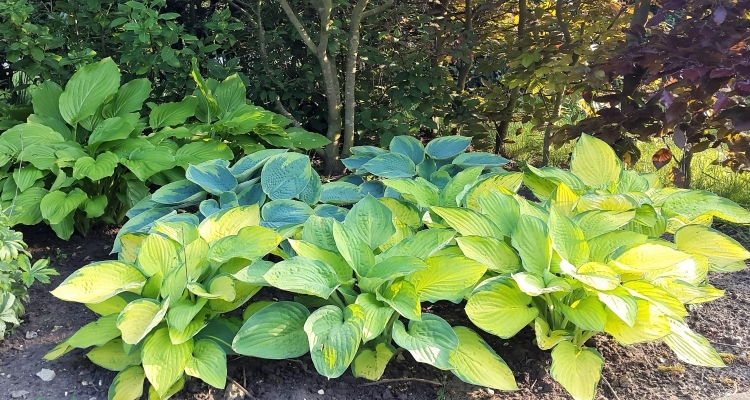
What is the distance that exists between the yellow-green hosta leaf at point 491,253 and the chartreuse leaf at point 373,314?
1.06 ft

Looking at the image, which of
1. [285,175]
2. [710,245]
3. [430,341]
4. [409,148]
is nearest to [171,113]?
[285,175]

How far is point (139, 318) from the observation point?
68.3 inches

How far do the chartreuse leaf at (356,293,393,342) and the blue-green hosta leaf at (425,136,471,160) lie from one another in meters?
1.27

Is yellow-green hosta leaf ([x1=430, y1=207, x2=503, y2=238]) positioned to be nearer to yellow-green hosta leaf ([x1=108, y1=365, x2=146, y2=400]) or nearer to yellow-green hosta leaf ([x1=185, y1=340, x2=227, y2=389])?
yellow-green hosta leaf ([x1=185, y1=340, x2=227, y2=389])

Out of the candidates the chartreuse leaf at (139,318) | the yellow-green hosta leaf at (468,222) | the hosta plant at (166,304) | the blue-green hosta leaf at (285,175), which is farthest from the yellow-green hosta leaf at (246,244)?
the yellow-green hosta leaf at (468,222)

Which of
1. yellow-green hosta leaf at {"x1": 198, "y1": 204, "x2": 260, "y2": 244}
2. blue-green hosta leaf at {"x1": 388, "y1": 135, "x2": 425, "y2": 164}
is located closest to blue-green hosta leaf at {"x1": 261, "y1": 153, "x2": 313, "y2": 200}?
yellow-green hosta leaf at {"x1": 198, "y1": 204, "x2": 260, "y2": 244}

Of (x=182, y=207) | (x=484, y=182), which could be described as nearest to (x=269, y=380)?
(x=182, y=207)

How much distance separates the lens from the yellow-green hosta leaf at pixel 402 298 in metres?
1.72

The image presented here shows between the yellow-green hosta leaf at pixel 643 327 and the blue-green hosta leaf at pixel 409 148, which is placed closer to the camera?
the yellow-green hosta leaf at pixel 643 327

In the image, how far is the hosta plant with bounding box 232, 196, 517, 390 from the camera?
1677mm

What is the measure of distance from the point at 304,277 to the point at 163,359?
1.49 feet

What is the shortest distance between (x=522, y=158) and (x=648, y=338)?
266cm

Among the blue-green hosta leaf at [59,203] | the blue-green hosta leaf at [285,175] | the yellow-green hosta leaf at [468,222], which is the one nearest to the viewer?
the yellow-green hosta leaf at [468,222]

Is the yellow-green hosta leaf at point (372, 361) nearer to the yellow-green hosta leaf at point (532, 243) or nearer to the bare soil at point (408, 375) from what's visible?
the bare soil at point (408, 375)
